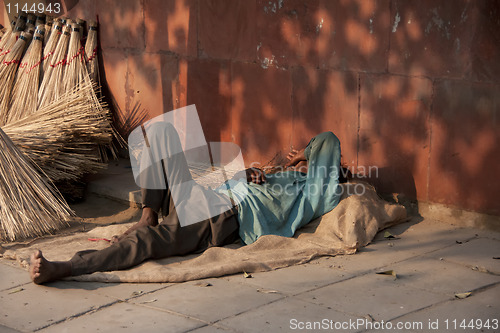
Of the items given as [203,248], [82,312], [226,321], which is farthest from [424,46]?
[82,312]

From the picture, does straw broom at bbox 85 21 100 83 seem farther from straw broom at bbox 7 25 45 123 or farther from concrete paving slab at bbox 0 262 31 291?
concrete paving slab at bbox 0 262 31 291

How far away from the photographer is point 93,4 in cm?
649

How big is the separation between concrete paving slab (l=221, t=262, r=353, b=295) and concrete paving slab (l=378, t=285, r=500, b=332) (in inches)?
22.1

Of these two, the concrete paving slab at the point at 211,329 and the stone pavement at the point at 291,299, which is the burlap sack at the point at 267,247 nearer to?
the stone pavement at the point at 291,299

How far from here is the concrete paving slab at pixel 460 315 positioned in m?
2.92

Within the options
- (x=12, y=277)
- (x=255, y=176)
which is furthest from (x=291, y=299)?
(x=12, y=277)

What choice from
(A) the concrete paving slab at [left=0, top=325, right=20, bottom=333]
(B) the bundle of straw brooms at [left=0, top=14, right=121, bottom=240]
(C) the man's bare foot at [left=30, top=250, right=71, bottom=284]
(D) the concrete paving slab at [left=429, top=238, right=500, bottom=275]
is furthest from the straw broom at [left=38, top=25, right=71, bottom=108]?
(D) the concrete paving slab at [left=429, top=238, right=500, bottom=275]

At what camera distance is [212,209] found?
3.93 meters

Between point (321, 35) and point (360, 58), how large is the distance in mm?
352

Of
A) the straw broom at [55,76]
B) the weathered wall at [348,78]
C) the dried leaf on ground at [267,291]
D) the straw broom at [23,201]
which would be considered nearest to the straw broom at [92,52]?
the straw broom at [55,76]

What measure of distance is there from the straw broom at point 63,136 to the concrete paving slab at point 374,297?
2284 mm

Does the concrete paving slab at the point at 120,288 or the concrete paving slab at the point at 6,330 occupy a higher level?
the concrete paving slab at the point at 120,288

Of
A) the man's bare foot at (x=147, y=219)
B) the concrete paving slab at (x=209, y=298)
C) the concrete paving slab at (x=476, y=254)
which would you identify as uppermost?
the man's bare foot at (x=147, y=219)

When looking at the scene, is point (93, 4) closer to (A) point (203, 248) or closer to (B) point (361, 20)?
(B) point (361, 20)
